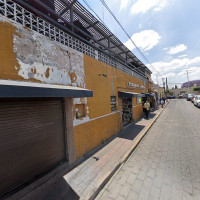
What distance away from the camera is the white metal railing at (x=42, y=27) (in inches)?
107

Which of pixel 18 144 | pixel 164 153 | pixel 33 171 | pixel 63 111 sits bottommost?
pixel 164 153

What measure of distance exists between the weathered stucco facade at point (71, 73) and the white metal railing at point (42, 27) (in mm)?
322

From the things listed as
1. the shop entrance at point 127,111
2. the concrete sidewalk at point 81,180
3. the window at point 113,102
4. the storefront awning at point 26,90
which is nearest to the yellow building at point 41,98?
the storefront awning at point 26,90

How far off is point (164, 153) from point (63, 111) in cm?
448

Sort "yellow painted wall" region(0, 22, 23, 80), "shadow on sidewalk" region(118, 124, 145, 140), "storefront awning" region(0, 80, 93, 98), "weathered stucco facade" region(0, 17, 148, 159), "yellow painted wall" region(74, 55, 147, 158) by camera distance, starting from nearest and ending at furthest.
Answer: "storefront awning" region(0, 80, 93, 98), "yellow painted wall" region(0, 22, 23, 80), "weathered stucco facade" region(0, 17, 148, 159), "yellow painted wall" region(74, 55, 147, 158), "shadow on sidewalk" region(118, 124, 145, 140)

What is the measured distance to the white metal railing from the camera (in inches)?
107

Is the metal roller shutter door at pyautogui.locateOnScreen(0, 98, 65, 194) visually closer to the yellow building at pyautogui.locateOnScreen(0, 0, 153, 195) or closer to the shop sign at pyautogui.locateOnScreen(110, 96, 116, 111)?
the yellow building at pyautogui.locateOnScreen(0, 0, 153, 195)

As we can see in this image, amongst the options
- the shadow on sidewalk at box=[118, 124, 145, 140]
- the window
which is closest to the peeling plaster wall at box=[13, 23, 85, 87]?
the window

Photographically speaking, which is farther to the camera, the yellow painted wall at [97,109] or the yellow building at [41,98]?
the yellow painted wall at [97,109]

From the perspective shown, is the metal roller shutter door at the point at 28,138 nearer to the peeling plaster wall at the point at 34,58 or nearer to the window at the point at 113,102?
the peeling plaster wall at the point at 34,58

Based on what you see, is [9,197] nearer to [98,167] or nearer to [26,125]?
[26,125]

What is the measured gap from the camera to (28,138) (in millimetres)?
2842

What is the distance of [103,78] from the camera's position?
5758mm

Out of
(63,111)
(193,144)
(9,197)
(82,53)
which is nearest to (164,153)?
(193,144)
